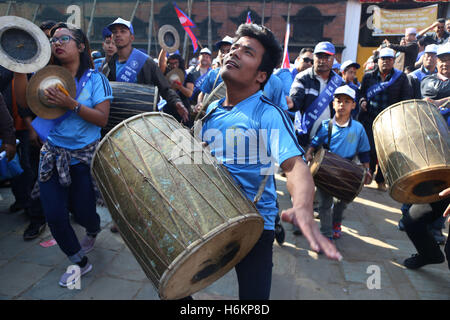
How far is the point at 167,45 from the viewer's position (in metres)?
4.70

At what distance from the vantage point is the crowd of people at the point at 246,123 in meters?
1.84

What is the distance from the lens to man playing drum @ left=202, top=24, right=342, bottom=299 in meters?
1.78

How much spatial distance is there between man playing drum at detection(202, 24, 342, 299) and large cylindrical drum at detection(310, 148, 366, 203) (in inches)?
55.7

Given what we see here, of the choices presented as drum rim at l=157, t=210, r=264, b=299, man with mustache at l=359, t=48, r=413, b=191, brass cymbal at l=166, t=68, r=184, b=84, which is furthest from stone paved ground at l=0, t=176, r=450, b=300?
brass cymbal at l=166, t=68, r=184, b=84

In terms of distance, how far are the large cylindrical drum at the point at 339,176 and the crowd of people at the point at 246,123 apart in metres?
0.26

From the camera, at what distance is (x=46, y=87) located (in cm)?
238

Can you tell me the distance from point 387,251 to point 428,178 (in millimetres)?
1251

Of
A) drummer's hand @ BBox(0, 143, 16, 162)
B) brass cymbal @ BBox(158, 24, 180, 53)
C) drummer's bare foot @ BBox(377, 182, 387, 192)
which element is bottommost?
drummer's bare foot @ BBox(377, 182, 387, 192)

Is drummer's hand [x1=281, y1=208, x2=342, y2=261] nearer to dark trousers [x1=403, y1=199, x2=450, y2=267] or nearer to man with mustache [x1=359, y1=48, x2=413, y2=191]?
dark trousers [x1=403, y1=199, x2=450, y2=267]

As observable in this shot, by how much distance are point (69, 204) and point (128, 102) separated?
1.09 metres

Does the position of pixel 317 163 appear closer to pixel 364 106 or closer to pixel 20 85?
pixel 364 106

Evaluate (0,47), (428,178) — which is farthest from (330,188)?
(0,47)

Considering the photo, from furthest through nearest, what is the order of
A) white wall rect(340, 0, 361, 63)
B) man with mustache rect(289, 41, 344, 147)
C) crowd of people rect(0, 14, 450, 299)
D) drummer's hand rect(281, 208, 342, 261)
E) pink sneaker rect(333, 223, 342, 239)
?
white wall rect(340, 0, 361, 63) → man with mustache rect(289, 41, 344, 147) → pink sneaker rect(333, 223, 342, 239) → crowd of people rect(0, 14, 450, 299) → drummer's hand rect(281, 208, 342, 261)

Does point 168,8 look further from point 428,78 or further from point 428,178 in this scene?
point 428,178
